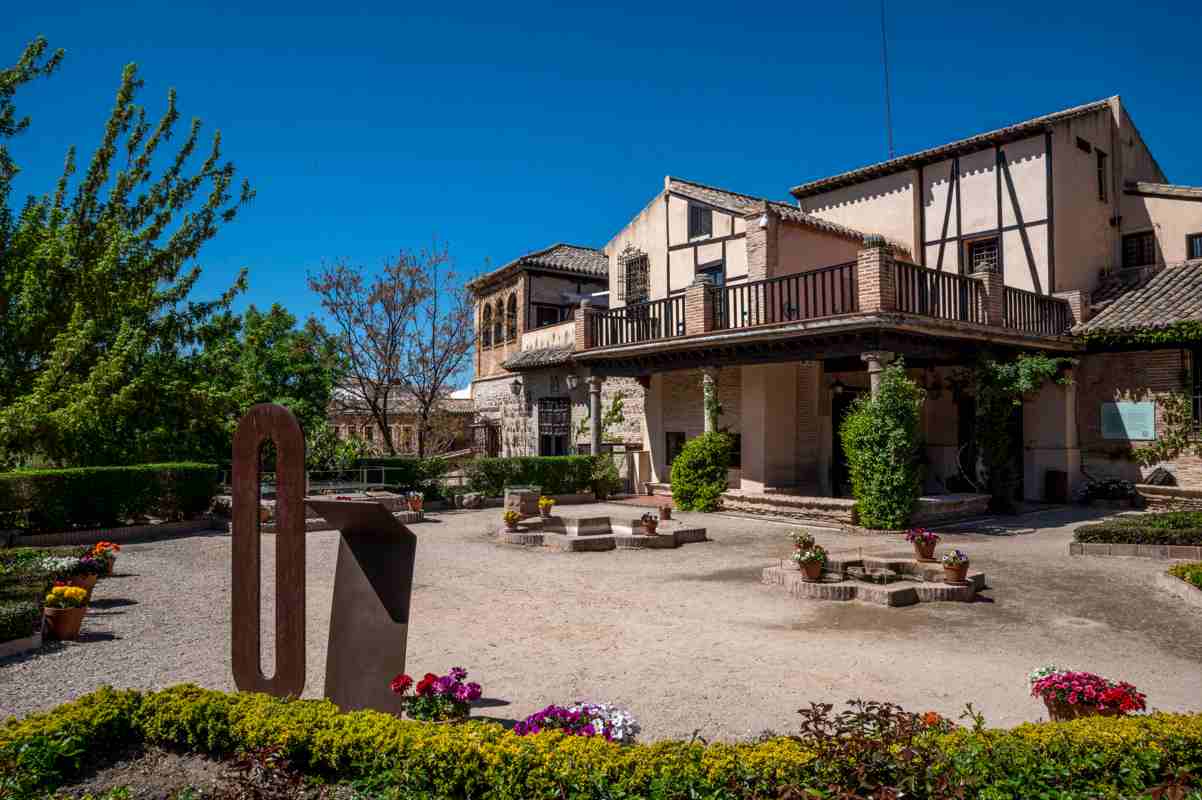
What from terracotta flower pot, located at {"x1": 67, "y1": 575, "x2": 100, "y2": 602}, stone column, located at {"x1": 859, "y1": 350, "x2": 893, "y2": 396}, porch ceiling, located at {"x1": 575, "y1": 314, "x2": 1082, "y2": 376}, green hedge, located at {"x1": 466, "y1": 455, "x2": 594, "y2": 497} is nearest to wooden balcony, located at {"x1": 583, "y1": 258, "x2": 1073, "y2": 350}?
porch ceiling, located at {"x1": 575, "y1": 314, "x2": 1082, "y2": 376}

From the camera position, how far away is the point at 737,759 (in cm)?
388

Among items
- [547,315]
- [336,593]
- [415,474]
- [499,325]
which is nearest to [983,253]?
[547,315]

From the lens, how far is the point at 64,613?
780cm

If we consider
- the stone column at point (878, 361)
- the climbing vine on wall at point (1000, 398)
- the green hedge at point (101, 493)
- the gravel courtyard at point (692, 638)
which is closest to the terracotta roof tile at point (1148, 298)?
the climbing vine on wall at point (1000, 398)

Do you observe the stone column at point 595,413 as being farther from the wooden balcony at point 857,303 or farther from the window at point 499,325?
the window at point 499,325

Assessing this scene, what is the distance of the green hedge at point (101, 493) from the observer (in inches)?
541

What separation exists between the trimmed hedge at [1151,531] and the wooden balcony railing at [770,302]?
593cm

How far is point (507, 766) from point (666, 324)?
637 inches

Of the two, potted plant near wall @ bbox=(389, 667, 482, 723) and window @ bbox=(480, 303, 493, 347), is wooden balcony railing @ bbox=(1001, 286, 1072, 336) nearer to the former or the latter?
potted plant near wall @ bbox=(389, 667, 482, 723)

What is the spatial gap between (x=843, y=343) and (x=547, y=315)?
14.6m

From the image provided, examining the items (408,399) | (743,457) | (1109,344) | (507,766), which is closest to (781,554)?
(743,457)

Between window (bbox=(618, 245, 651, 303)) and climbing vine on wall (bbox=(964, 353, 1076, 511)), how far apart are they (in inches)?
353

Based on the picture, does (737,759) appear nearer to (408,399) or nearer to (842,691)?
(842,691)

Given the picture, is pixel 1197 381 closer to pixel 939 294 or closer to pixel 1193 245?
pixel 1193 245
